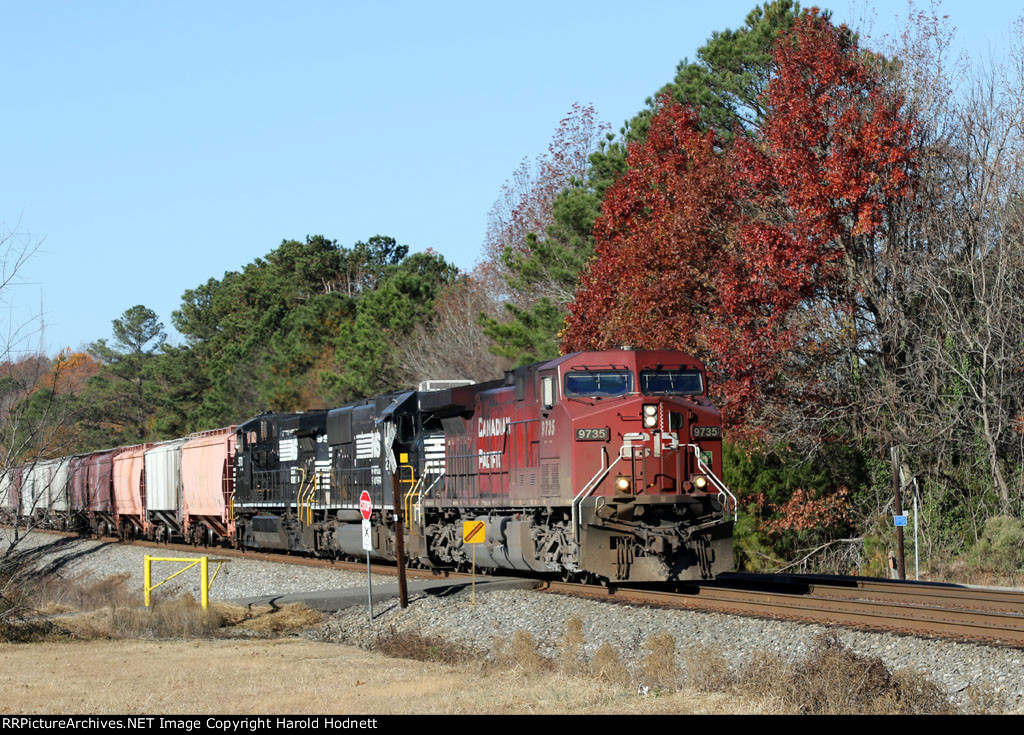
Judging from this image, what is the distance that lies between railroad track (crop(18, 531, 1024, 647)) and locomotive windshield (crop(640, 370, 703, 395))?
2989 millimetres

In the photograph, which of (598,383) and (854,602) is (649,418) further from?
(854,602)

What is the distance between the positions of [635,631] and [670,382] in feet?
15.3

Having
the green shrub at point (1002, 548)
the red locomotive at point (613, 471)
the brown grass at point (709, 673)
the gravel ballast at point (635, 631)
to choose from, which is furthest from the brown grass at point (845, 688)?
the green shrub at point (1002, 548)

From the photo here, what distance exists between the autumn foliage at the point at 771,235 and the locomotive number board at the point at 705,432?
24.2 feet

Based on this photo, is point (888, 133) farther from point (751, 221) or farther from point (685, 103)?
point (685, 103)

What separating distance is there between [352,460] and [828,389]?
10501mm

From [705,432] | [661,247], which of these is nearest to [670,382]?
[705,432]

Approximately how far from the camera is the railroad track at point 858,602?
1330 cm

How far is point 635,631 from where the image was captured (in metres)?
14.5

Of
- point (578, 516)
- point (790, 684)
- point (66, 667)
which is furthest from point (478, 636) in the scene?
point (790, 684)

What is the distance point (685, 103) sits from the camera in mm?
32562

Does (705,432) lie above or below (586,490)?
above

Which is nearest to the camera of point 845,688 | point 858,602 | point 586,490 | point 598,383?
point 845,688

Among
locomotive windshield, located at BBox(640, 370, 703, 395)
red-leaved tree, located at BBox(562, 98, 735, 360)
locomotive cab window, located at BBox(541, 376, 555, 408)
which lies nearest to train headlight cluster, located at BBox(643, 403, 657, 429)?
locomotive windshield, located at BBox(640, 370, 703, 395)
